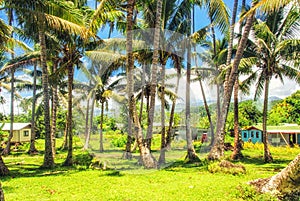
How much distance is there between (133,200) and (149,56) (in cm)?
828

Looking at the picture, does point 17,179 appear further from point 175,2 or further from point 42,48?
point 175,2

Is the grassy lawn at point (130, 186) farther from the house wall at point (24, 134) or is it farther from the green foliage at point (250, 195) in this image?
the house wall at point (24, 134)

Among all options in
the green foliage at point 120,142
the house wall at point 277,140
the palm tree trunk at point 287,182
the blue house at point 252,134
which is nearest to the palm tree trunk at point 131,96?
the palm tree trunk at point 287,182

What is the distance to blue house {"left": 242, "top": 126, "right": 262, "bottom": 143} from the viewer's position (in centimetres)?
2844

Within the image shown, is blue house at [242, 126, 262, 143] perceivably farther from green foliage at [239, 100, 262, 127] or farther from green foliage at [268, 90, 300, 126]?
green foliage at [239, 100, 262, 127]

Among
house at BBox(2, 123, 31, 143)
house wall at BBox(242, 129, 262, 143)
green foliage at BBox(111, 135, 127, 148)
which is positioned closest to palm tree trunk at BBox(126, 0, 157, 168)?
green foliage at BBox(111, 135, 127, 148)

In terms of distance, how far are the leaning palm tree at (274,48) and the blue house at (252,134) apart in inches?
566

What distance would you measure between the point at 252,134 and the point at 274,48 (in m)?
17.1

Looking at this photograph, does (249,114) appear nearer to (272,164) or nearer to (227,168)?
(272,164)

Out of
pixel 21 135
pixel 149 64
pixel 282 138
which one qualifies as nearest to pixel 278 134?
pixel 282 138

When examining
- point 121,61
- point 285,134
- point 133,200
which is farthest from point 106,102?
point 285,134

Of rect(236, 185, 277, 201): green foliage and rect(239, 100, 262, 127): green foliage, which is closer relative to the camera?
rect(236, 185, 277, 201): green foliage

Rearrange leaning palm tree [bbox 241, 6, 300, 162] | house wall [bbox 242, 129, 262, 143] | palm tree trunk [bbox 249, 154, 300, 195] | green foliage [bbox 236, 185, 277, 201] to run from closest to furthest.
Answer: palm tree trunk [bbox 249, 154, 300, 195]
green foliage [bbox 236, 185, 277, 201]
leaning palm tree [bbox 241, 6, 300, 162]
house wall [bbox 242, 129, 262, 143]

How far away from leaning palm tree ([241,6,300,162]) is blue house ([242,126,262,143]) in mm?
14368
